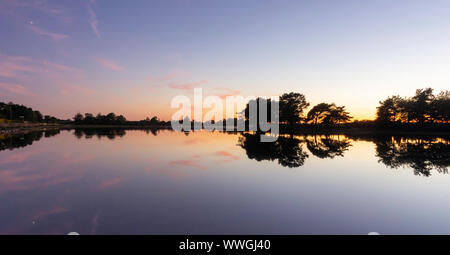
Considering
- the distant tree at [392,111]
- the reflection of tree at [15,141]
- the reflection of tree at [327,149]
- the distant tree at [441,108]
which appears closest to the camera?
the reflection of tree at [327,149]

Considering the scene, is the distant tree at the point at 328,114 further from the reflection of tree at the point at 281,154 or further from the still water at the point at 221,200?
the still water at the point at 221,200

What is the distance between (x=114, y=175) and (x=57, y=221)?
5177 mm

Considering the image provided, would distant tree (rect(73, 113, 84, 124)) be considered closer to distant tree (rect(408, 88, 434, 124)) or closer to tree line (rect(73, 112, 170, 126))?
tree line (rect(73, 112, 170, 126))

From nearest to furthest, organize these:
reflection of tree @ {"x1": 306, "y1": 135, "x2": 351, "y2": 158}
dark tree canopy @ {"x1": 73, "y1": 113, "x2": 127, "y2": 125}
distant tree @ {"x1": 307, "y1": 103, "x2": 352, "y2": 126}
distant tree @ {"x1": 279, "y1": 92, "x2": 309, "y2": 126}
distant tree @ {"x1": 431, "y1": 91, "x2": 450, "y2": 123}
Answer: reflection of tree @ {"x1": 306, "y1": 135, "x2": 351, "y2": 158}
distant tree @ {"x1": 431, "y1": 91, "x2": 450, "y2": 123}
distant tree @ {"x1": 279, "y1": 92, "x2": 309, "y2": 126}
distant tree @ {"x1": 307, "y1": 103, "x2": 352, "y2": 126}
dark tree canopy @ {"x1": 73, "y1": 113, "x2": 127, "y2": 125}

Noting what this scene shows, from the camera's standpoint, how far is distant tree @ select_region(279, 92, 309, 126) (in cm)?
7981

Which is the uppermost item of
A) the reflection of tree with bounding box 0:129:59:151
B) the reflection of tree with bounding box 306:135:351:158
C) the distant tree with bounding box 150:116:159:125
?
the distant tree with bounding box 150:116:159:125

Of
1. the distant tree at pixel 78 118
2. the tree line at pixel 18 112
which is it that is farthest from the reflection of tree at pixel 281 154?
the distant tree at pixel 78 118

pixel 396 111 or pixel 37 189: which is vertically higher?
pixel 396 111

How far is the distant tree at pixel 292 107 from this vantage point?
79812mm

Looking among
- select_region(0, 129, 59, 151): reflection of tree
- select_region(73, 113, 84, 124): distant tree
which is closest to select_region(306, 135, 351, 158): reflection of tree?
select_region(0, 129, 59, 151): reflection of tree

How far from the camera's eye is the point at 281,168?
1270 cm

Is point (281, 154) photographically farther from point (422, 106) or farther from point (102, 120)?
point (102, 120)
